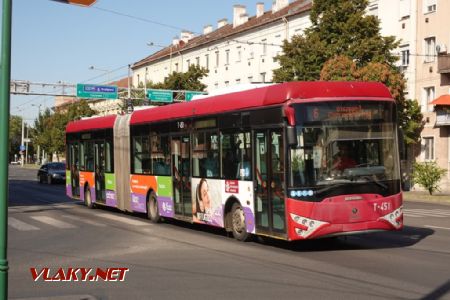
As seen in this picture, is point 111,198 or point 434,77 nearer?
point 111,198

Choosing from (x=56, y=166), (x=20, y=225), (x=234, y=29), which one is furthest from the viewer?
(x=234, y=29)

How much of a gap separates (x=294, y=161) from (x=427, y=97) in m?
34.2

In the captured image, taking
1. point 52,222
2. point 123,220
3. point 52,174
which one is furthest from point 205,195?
point 52,174

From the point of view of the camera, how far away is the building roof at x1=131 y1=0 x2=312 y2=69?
191ft

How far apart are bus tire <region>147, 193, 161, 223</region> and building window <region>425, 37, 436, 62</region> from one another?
95.9ft

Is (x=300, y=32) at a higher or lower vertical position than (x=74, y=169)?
higher

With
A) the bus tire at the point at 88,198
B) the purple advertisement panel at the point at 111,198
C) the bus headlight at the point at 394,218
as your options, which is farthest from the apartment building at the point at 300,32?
the bus headlight at the point at 394,218

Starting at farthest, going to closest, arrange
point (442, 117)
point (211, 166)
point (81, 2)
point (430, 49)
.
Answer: point (430, 49) < point (442, 117) < point (211, 166) < point (81, 2)

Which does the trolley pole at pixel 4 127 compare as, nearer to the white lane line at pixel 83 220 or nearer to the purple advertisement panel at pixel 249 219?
the purple advertisement panel at pixel 249 219

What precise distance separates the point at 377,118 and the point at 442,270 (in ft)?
10.5

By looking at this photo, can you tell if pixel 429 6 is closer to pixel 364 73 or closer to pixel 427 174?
pixel 364 73

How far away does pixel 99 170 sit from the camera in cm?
2242

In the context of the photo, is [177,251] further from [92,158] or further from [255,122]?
[92,158]

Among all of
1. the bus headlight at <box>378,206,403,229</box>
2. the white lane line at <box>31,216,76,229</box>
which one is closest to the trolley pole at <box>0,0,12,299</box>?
the bus headlight at <box>378,206,403,229</box>
